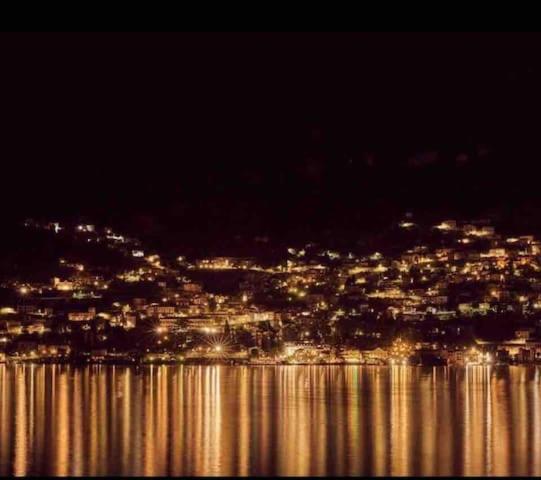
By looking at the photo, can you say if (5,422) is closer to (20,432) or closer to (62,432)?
(20,432)

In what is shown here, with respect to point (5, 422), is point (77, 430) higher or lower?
lower

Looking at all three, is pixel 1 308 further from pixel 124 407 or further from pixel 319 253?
pixel 124 407

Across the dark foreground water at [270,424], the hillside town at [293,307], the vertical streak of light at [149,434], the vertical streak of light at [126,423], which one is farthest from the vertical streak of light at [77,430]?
the hillside town at [293,307]

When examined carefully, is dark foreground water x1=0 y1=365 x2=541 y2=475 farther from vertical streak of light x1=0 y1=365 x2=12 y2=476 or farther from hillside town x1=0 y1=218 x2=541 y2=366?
hillside town x1=0 y1=218 x2=541 y2=366

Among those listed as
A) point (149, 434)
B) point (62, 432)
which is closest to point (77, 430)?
point (62, 432)

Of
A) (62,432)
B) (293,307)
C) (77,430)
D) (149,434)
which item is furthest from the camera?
(293,307)

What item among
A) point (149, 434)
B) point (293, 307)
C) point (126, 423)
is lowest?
point (149, 434)

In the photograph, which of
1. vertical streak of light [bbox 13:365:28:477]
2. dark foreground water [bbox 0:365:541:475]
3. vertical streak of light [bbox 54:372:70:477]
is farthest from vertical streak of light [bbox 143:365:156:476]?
vertical streak of light [bbox 13:365:28:477]

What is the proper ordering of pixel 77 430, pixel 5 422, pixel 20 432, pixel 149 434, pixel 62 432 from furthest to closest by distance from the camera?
pixel 5 422
pixel 77 430
pixel 62 432
pixel 20 432
pixel 149 434
